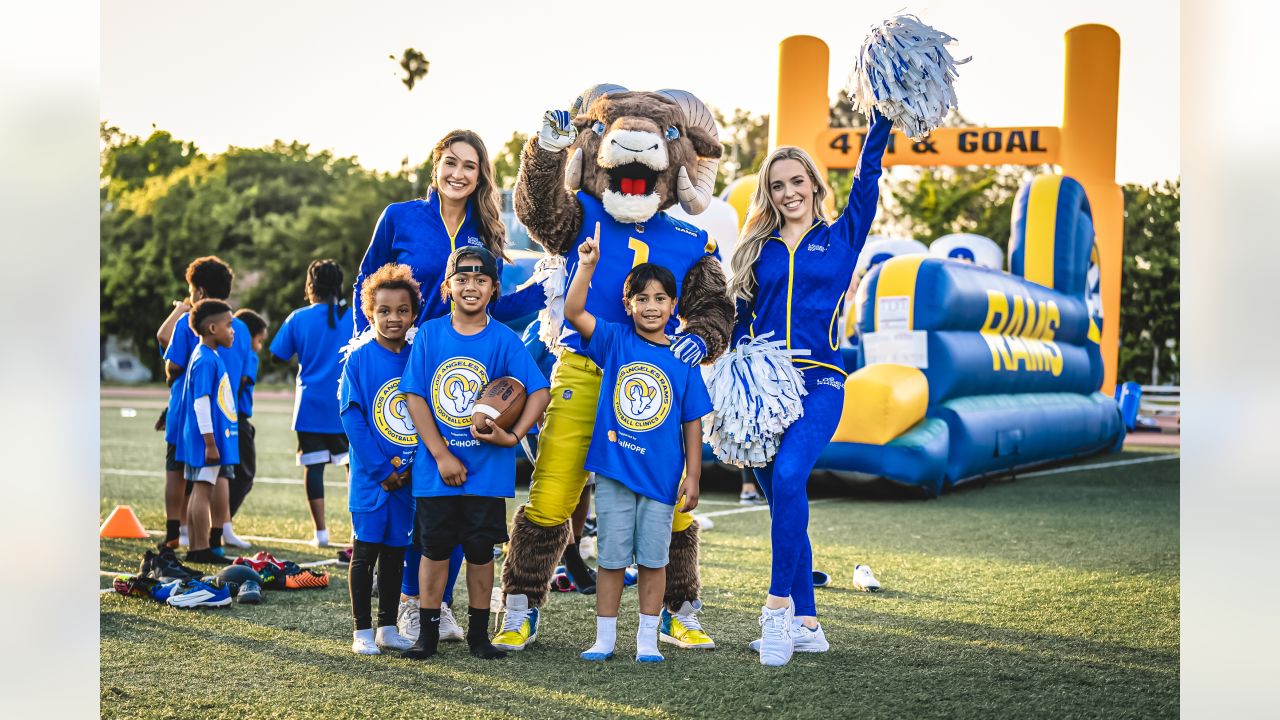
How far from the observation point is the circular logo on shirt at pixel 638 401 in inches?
151

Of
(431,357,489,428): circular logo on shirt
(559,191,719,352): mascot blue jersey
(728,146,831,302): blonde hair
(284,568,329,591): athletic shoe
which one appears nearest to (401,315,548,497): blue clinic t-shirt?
(431,357,489,428): circular logo on shirt

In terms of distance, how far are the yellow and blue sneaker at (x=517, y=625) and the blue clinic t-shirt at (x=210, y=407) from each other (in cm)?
240

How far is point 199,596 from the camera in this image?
4.64m

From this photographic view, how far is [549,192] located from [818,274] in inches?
38.2

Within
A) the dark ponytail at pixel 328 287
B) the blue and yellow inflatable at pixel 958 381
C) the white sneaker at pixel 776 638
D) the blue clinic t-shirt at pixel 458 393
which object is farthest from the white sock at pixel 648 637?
the blue and yellow inflatable at pixel 958 381

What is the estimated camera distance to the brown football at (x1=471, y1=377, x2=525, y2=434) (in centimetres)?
369

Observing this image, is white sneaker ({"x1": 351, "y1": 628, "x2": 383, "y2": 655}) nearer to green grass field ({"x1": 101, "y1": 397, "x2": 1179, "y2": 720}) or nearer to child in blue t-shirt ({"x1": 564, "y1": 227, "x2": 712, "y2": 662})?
green grass field ({"x1": 101, "y1": 397, "x2": 1179, "y2": 720})

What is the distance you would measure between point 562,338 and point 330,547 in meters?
2.87

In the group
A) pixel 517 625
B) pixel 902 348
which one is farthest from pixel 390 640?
pixel 902 348

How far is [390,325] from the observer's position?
13.1ft

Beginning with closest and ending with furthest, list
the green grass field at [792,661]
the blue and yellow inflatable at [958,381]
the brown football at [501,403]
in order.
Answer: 1. the green grass field at [792,661]
2. the brown football at [501,403]
3. the blue and yellow inflatable at [958,381]

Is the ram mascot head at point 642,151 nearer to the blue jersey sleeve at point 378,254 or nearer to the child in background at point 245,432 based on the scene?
the blue jersey sleeve at point 378,254
